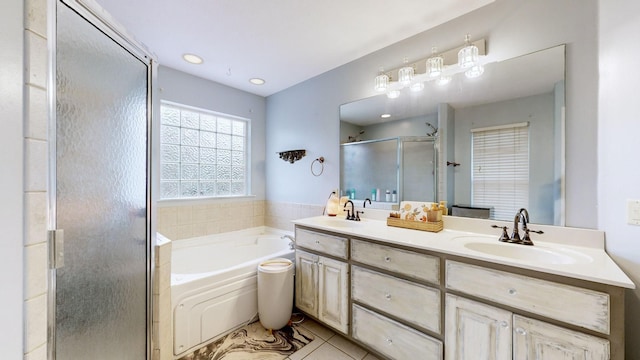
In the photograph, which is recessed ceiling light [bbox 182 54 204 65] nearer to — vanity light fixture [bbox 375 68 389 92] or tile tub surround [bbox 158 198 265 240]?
tile tub surround [bbox 158 198 265 240]

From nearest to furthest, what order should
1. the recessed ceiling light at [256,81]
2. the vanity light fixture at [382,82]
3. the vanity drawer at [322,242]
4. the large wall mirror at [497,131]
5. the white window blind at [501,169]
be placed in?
the large wall mirror at [497,131]
the white window blind at [501,169]
the vanity drawer at [322,242]
the vanity light fixture at [382,82]
the recessed ceiling light at [256,81]

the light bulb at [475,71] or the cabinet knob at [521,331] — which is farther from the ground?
the light bulb at [475,71]

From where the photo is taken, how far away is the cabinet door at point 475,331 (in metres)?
1.18

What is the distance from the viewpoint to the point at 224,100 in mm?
3102

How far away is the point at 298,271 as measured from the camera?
2191 millimetres

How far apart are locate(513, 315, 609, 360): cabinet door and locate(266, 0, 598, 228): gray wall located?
74cm

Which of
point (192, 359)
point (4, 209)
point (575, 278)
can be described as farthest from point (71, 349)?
point (575, 278)

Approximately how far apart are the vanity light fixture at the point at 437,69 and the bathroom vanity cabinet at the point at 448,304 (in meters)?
1.27

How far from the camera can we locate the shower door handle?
714 mm

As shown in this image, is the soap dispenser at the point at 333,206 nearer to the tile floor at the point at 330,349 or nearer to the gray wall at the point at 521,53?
the gray wall at the point at 521,53

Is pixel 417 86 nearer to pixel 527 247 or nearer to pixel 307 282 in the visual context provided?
pixel 527 247

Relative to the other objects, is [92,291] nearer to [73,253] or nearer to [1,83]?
[73,253]

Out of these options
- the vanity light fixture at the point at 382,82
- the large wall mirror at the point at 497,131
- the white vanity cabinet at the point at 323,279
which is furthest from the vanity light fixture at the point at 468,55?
the white vanity cabinet at the point at 323,279

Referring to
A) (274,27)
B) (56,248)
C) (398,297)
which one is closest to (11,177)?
(56,248)
